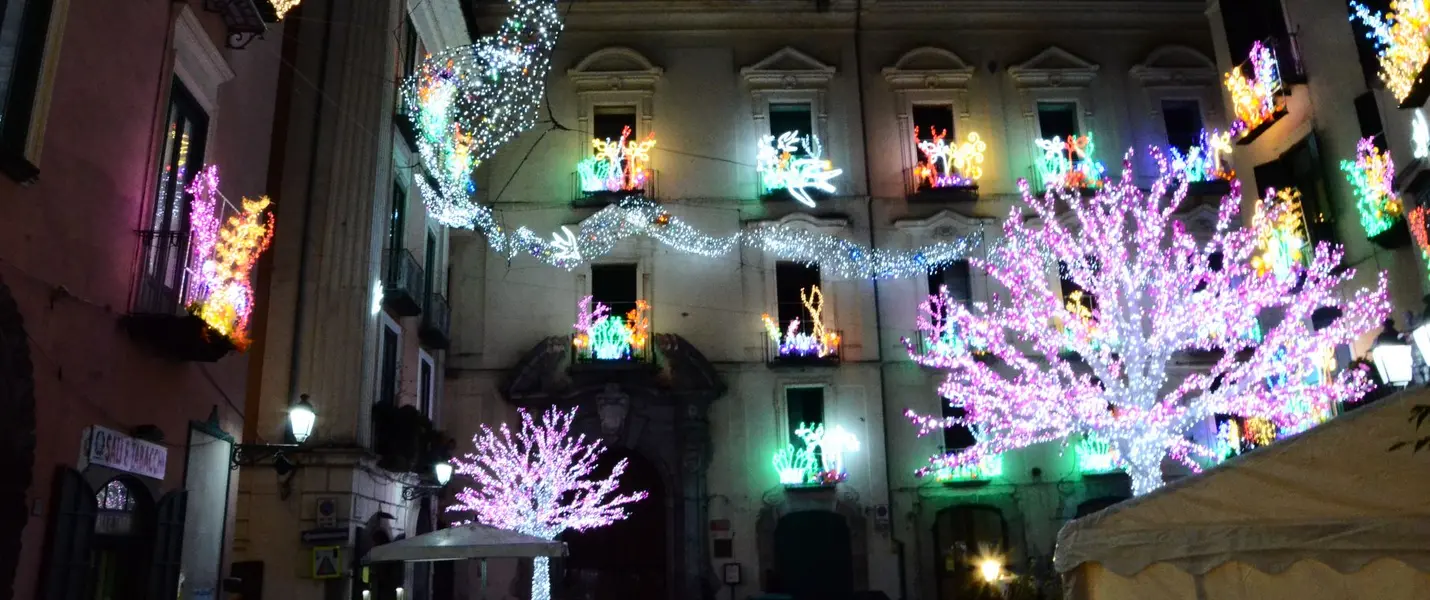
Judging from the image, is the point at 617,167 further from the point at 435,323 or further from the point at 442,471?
the point at 442,471

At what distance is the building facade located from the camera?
7092mm

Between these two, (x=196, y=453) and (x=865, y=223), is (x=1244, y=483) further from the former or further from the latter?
(x=865, y=223)

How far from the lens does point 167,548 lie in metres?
9.30

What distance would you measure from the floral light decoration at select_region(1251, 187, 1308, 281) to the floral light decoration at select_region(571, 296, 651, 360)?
39.3 feet

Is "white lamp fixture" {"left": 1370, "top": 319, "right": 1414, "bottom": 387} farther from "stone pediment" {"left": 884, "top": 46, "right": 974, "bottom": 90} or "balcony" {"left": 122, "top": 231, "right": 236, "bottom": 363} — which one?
"stone pediment" {"left": 884, "top": 46, "right": 974, "bottom": 90}

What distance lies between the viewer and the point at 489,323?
22.3 metres

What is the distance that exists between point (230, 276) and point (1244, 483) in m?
9.25

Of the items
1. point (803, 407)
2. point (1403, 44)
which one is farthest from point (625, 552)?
point (1403, 44)

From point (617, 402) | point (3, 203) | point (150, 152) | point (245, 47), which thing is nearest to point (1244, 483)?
point (3, 203)

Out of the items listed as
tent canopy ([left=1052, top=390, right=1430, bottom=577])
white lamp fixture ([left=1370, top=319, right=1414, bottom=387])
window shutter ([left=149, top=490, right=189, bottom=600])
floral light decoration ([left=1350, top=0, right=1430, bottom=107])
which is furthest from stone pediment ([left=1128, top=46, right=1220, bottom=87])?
window shutter ([left=149, top=490, right=189, bottom=600])

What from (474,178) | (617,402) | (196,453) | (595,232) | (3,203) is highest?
(474,178)

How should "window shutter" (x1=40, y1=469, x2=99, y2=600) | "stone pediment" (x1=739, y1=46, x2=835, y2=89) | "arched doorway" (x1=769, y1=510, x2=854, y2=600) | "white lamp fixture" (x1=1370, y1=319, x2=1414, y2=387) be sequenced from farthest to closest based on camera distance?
"stone pediment" (x1=739, y1=46, x2=835, y2=89) → "arched doorway" (x1=769, y1=510, x2=854, y2=600) → "white lamp fixture" (x1=1370, y1=319, x2=1414, y2=387) → "window shutter" (x1=40, y1=469, x2=99, y2=600)

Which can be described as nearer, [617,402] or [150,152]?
[150,152]

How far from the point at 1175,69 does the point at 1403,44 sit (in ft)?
40.9
